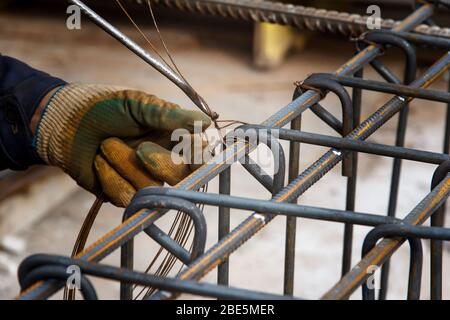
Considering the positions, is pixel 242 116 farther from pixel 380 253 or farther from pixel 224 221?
pixel 380 253

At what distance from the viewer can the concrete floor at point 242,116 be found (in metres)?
4.05

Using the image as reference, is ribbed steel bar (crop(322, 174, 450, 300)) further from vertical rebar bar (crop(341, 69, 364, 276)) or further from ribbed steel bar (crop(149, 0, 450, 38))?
ribbed steel bar (crop(149, 0, 450, 38))

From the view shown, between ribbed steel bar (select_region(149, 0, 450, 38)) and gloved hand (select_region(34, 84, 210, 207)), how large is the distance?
29.0 inches

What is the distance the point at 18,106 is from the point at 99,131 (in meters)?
0.25

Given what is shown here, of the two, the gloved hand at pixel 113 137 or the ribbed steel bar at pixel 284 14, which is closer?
the gloved hand at pixel 113 137

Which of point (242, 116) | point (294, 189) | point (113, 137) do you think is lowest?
point (294, 189)

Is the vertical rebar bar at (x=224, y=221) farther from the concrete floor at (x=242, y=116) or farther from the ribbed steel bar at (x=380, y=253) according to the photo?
the concrete floor at (x=242, y=116)

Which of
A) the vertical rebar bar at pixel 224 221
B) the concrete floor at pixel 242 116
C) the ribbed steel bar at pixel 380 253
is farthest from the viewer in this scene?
the concrete floor at pixel 242 116

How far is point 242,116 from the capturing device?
5402mm

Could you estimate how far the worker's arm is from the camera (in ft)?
5.35

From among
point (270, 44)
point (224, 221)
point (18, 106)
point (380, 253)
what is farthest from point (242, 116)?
point (380, 253)

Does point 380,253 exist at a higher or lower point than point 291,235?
lower

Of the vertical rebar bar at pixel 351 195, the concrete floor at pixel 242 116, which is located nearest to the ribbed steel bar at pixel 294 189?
the vertical rebar bar at pixel 351 195
